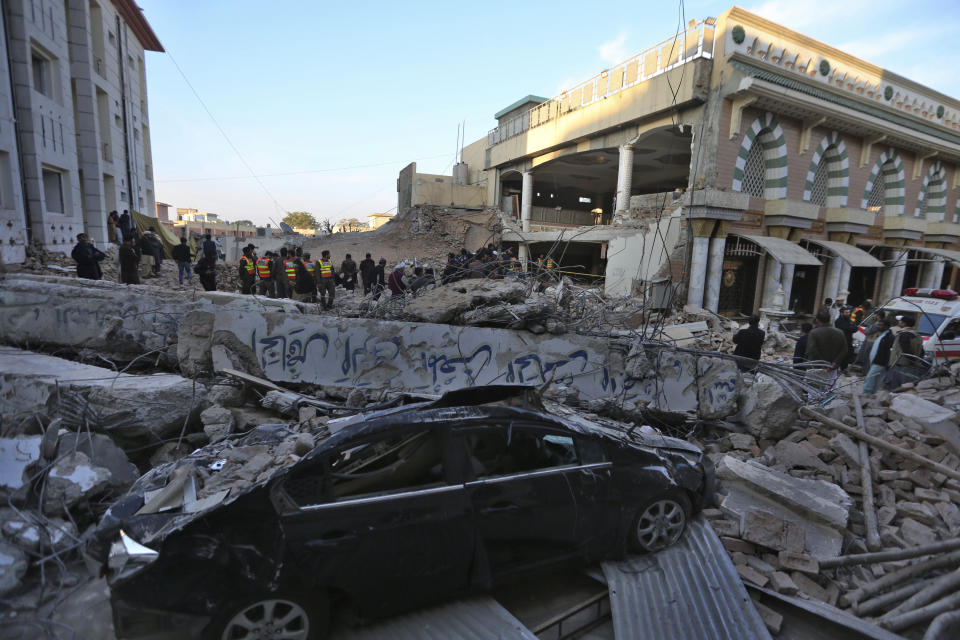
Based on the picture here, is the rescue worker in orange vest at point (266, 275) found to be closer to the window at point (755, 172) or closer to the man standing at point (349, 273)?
the man standing at point (349, 273)

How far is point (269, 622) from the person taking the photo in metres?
2.63

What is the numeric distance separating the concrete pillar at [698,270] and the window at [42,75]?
66.7 ft

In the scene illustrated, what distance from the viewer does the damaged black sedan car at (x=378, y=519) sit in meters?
2.54

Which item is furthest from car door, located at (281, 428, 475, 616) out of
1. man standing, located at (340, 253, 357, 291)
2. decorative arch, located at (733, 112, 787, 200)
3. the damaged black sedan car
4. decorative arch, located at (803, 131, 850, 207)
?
decorative arch, located at (803, 131, 850, 207)

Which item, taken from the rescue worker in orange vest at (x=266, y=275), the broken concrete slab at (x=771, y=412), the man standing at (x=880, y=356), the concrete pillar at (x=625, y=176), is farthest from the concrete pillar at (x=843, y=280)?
the rescue worker in orange vest at (x=266, y=275)

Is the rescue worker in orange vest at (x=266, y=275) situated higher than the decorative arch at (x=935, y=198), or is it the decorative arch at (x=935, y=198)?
the decorative arch at (x=935, y=198)

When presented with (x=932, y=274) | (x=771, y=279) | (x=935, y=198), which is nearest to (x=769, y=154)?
(x=771, y=279)

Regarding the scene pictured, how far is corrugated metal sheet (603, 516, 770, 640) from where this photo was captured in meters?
2.94

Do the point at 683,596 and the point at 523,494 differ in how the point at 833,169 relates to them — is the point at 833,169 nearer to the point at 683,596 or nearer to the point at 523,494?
the point at 683,596

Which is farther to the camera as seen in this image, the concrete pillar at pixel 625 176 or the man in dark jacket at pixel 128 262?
the concrete pillar at pixel 625 176

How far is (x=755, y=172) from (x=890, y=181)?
29.3ft

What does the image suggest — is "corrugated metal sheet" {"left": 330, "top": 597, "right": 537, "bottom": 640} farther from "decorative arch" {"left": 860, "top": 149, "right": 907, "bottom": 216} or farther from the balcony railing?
"decorative arch" {"left": 860, "top": 149, "right": 907, "bottom": 216}

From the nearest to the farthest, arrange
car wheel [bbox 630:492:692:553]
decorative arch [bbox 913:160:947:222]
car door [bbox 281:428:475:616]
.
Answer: car door [bbox 281:428:475:616] → car wheel [bbox 630:492:692:553] → decorative arch [bbox 913:160:947:222]

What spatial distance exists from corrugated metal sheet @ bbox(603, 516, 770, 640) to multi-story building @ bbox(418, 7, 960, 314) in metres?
9.30
